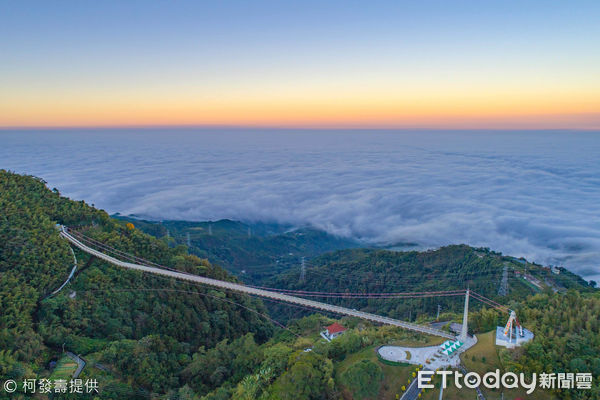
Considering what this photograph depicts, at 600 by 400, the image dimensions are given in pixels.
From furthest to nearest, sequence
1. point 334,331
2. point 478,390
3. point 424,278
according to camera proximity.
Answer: point 424,278 → point 334,331 → point 478,390

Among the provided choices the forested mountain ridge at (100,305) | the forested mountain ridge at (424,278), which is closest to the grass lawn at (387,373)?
the forested mountain ridge at (100,305)

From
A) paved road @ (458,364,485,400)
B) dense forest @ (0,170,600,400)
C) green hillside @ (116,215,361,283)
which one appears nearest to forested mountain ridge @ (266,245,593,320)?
dense forest @ (0,170,600,400)

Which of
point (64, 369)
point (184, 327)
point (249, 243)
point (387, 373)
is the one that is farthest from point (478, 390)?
point (249, 243)

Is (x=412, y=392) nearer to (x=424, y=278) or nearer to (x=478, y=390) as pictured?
(x=478, y=390)

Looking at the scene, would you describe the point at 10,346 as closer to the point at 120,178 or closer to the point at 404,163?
the point at 120,178

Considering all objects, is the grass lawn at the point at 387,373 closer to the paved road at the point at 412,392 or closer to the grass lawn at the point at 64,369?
the paved road at the point at 412,392

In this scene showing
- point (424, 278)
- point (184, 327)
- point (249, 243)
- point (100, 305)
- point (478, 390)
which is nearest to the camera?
point (478, 390)

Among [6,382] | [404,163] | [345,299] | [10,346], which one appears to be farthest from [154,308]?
[404,163]
